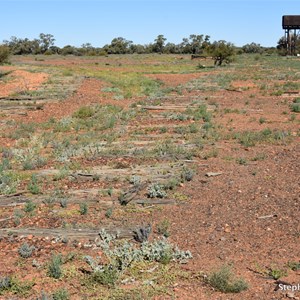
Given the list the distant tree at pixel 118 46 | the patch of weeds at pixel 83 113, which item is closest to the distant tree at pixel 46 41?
the distant tree at pixel 118 46

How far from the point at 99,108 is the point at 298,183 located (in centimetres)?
1019

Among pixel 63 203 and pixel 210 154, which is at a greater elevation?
pixel 210 154

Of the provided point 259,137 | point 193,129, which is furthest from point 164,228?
point 193,129

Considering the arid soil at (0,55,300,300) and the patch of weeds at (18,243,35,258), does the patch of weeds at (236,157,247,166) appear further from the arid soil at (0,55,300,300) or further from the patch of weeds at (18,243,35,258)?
the patch of weeds at (18,243,35,258)

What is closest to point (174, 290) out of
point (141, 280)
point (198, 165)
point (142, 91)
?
point (141, 280)

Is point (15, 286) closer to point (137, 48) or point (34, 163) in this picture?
point (34, 163)

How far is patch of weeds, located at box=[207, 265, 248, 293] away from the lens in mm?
4695

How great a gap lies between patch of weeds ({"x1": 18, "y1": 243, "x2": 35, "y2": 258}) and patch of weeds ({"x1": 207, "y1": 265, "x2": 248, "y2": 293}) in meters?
2.24

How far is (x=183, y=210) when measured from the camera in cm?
702

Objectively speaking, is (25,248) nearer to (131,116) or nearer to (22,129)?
(22,129)

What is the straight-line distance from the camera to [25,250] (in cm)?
565

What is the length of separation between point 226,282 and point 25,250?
2.52m

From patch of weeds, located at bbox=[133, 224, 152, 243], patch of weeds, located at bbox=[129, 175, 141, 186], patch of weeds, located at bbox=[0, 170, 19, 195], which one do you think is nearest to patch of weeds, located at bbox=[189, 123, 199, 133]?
patch of weeds, located at bbox=[129, 175, 141, 186]

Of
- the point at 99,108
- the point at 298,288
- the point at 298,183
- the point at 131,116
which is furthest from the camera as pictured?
the point at 99,108
